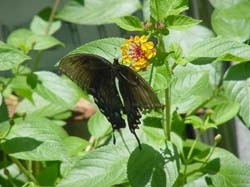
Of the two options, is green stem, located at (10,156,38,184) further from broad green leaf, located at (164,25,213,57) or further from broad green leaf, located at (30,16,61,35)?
broad green leaf, located at (30,16,61,35)

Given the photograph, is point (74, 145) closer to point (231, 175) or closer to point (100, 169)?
point (100, 169)

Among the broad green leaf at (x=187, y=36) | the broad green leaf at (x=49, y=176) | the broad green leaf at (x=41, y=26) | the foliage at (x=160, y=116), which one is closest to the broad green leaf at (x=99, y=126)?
the foliage at (x=160, y=116)

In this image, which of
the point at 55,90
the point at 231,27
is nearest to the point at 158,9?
the point at 231,27

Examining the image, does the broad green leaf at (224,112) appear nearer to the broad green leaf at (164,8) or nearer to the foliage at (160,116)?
the foliage at (160,116)

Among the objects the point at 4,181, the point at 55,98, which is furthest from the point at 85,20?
the point at 4,181

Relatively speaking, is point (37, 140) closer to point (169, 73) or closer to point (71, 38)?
point (169, 73)

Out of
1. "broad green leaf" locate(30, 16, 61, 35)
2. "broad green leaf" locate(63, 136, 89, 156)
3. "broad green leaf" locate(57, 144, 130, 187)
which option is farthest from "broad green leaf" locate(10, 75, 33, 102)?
"broad green leaf" locate(57, 144, 130, 187)

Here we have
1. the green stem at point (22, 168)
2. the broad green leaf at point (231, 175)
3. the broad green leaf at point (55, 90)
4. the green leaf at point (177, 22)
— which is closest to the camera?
the green leaf at point (177, 22)
